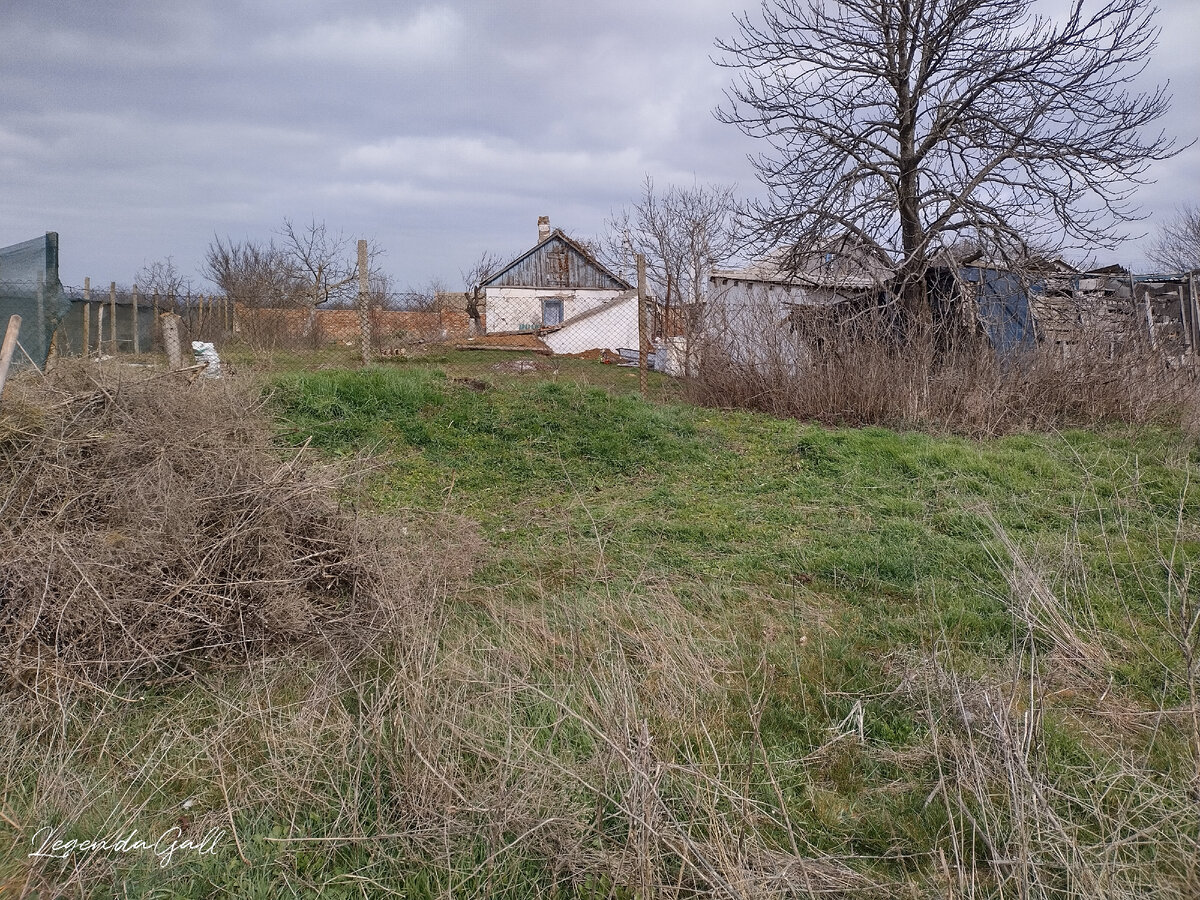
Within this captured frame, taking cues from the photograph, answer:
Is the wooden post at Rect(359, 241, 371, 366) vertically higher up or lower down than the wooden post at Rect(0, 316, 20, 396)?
higher up

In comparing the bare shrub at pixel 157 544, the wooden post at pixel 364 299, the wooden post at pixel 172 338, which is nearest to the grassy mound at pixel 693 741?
the bare shrub at pixel 157 544

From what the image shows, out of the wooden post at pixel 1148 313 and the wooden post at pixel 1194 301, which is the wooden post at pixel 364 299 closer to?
the wooden post at pixel 1148 313

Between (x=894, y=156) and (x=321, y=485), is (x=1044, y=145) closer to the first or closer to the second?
(x=894, y=156)

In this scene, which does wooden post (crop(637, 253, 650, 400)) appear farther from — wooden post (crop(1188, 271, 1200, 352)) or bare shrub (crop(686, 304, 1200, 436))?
wooden post (crop(1188, 271, 1200, 352))

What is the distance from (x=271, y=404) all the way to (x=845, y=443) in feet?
18.3

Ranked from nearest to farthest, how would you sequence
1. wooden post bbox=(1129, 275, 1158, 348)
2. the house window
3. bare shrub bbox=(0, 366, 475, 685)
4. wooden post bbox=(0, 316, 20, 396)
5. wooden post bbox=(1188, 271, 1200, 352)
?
bare shrub bbox=(0, 366, 475, 685)
wooden post bbox=(0, 316, 20, 396)
wooden post bbox=(1129, 275, 1158, 348)
wooden post bbox=(1188, 271, 1200, 352)
the house window

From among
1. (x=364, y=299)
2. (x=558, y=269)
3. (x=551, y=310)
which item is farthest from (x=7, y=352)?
(x=558, y=269)

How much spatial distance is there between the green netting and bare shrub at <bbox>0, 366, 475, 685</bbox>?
228 centimetres

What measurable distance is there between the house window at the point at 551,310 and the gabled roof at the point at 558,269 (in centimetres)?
90

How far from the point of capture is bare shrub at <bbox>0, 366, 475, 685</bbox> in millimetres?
3178

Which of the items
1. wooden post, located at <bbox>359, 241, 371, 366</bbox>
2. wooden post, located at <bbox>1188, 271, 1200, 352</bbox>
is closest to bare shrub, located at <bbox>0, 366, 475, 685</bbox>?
wooden post, located at <bbox>359, 241, 371, 366</bbox>

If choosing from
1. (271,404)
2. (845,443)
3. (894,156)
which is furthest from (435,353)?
(845,443)

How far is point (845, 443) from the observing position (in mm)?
7574

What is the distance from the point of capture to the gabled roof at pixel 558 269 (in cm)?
3108
